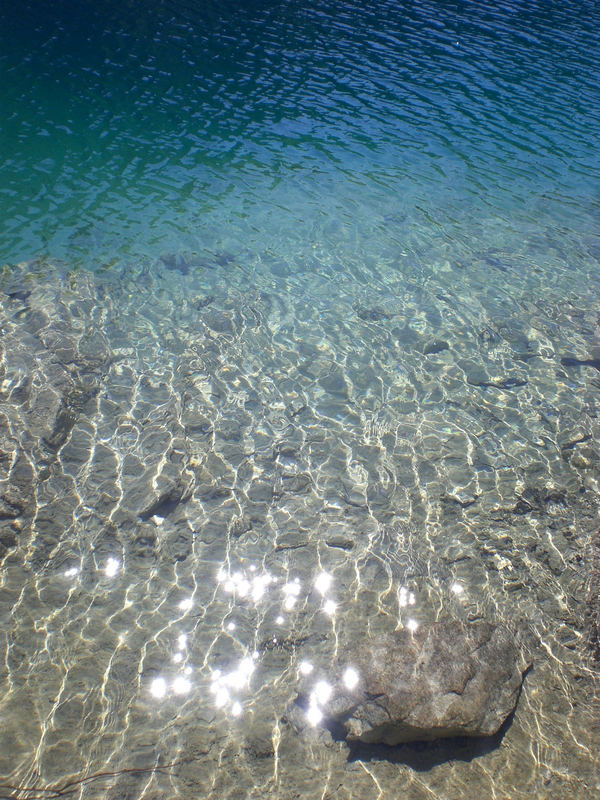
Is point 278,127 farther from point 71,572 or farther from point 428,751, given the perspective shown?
point 428,751

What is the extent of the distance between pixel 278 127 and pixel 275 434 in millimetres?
15097

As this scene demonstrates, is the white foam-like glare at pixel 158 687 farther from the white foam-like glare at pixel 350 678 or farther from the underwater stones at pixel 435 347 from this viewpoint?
the underwater stones at pixel 435 347

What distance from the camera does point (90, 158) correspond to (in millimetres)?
16172

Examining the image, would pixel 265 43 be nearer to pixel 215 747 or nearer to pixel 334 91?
pixel 334 91

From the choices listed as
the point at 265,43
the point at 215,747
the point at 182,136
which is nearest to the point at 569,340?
the point at 215,747

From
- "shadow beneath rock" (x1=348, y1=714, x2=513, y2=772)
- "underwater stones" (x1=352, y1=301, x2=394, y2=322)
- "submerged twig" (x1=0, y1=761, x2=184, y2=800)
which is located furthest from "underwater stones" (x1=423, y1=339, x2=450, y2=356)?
"submerged twig" (x1=0, y1=761, x2=184, y2=800)

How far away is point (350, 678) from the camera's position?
5.28m

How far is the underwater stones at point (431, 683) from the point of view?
4832mm

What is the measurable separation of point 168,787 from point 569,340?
32.1 feet

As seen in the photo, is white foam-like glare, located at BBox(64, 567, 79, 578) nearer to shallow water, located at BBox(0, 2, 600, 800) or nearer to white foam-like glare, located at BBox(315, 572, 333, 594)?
shallow water, located at BBox(0, 2, 600, 800)

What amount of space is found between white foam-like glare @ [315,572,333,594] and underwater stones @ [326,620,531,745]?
2.44ft

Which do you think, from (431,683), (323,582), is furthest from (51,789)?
(431,683)

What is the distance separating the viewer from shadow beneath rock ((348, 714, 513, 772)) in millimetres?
4809

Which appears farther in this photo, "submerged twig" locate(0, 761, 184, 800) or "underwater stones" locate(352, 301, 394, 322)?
"underwater stones" locate(352, 301, 394, 322)
